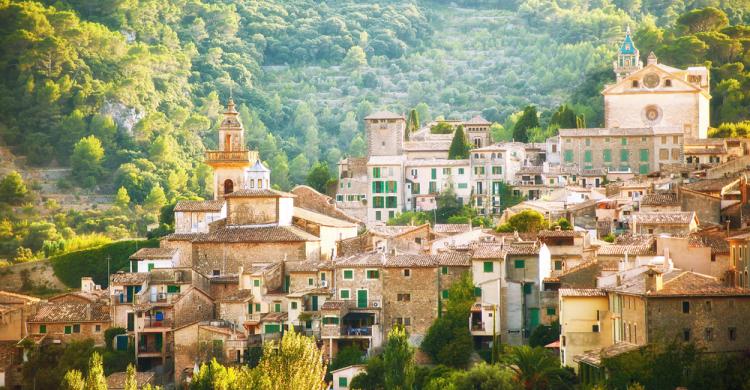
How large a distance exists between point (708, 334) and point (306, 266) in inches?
735

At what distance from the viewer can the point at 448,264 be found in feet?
203

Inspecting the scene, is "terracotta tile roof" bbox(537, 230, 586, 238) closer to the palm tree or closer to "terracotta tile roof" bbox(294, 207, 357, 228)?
the palm tree

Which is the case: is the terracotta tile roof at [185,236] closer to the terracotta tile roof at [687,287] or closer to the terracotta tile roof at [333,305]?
the terracotta tile roof at [333,305]

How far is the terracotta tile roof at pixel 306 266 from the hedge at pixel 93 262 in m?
15.5

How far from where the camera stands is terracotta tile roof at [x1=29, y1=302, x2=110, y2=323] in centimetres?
6912

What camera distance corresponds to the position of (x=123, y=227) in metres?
108

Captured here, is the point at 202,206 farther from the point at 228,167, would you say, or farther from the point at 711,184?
the point at 711,184

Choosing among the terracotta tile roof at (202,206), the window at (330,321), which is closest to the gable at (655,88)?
the terracotta tile roof at (202,206)

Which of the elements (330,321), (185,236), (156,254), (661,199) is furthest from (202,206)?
(661,199)

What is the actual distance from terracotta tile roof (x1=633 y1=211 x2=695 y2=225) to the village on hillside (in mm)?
106

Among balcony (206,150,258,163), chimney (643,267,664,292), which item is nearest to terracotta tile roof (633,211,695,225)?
chimney (643,267,664,292)

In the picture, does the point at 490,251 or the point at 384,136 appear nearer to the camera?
the point at 490,251

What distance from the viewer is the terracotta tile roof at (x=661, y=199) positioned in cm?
6838

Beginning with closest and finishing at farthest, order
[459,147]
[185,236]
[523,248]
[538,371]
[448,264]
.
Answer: [538,371] → [523,248] → [448,264] → [185,236] → [459,147]
